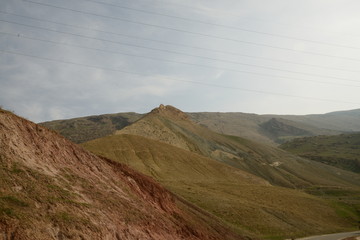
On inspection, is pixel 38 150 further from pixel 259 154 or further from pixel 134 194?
pixel 259 154

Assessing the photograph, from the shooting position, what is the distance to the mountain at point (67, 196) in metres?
16.5

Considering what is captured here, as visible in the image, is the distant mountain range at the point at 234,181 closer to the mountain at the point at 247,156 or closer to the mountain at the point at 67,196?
the mountain at the point at 247,156

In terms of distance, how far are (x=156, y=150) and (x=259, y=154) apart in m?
70.5

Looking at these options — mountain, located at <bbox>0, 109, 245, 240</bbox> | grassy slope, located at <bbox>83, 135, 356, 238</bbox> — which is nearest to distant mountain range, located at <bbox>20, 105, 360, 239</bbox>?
grassy slope, located at <bbox>83, 135, 356, 238</bbox>

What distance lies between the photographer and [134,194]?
1196 inches

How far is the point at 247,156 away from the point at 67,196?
11221cm

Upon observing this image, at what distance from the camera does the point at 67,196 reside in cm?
2005

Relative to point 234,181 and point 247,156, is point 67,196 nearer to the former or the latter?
point 234,181

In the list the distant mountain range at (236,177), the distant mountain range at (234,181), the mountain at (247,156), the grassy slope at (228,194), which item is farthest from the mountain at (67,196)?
the mountain at (247,156)

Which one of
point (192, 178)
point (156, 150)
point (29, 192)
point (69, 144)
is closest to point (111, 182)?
point (69, 144)

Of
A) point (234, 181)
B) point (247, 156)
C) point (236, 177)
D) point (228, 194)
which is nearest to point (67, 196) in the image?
point (228, 194)

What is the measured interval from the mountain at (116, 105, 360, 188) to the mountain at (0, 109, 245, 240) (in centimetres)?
7201

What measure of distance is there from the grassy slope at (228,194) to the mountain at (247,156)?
1856 centimetres

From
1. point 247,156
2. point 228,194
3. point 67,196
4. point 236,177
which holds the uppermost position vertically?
point 247,156
